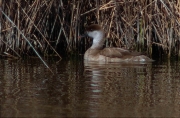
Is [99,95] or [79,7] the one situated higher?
[79,7]

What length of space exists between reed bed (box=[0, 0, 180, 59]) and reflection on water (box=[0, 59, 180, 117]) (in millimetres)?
868

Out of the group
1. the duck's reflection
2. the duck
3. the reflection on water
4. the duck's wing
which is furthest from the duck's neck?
the reflection on water

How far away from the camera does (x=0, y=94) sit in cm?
624

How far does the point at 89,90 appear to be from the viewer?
6602 millimetres

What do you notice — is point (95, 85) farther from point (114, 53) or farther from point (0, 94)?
point (114, 53)

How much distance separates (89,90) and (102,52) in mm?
4190

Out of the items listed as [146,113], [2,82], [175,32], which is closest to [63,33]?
[175,32]

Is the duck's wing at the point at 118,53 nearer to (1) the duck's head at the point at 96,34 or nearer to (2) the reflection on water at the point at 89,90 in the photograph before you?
(1) the duck's head at the point at 96,34

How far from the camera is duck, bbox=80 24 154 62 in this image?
10.3m

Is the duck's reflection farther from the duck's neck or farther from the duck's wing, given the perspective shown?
the duck's neck

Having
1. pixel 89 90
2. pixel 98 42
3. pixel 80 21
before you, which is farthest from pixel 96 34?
pixel 89 90

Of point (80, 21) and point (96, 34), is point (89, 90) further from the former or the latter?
point (80, 21)

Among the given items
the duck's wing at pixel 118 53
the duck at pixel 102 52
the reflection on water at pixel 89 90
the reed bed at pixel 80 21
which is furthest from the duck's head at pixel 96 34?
the reflection on water at pixel 89 90

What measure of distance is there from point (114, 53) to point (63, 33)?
1231 mm
